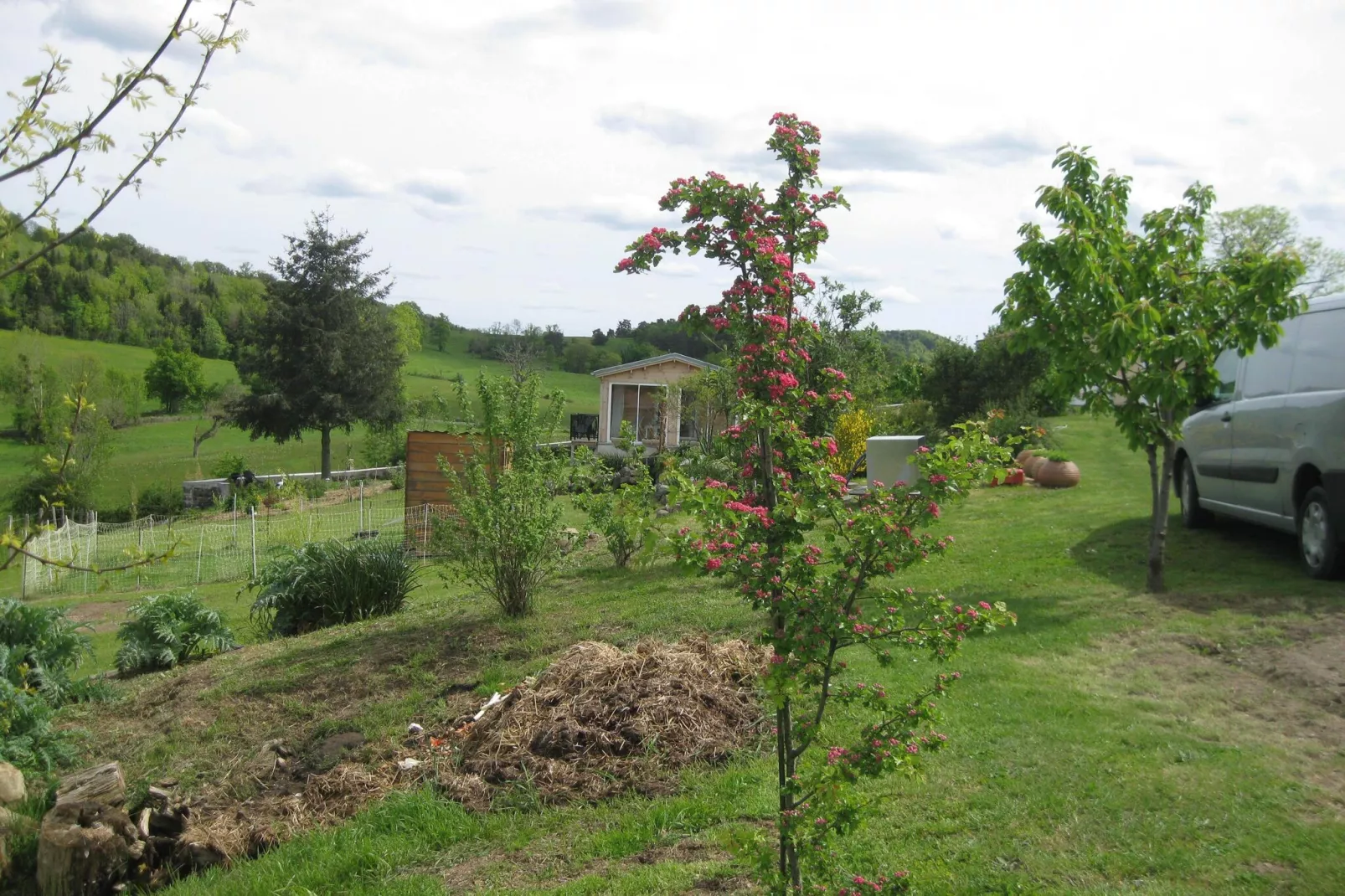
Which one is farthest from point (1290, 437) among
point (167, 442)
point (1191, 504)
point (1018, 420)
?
point (167, 442)

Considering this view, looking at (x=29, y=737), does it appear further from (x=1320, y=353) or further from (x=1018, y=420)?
(x=1018, y=420)

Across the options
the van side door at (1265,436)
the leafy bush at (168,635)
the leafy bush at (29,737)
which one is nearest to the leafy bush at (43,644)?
the leafy bush at (29,737)

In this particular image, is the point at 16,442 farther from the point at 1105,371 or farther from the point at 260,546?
the point at 1105,371

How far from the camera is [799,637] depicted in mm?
3270

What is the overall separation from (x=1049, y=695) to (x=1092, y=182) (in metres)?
5.02

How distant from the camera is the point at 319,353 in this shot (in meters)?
38.0

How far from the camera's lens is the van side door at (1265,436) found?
8102mm

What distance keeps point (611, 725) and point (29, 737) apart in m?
4.09

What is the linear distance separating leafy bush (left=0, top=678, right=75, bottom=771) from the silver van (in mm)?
9302

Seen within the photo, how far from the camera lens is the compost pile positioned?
550cm

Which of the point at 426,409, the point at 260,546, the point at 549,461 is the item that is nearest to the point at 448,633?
the point at 549,461

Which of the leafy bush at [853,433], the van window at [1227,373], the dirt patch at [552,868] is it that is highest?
the van window at [1227,373]

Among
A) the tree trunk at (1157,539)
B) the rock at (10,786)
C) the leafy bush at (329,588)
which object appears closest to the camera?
the rock at (10,786)

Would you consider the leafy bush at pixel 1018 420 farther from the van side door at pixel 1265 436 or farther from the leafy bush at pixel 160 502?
the leafy bush at pixel 160 502
